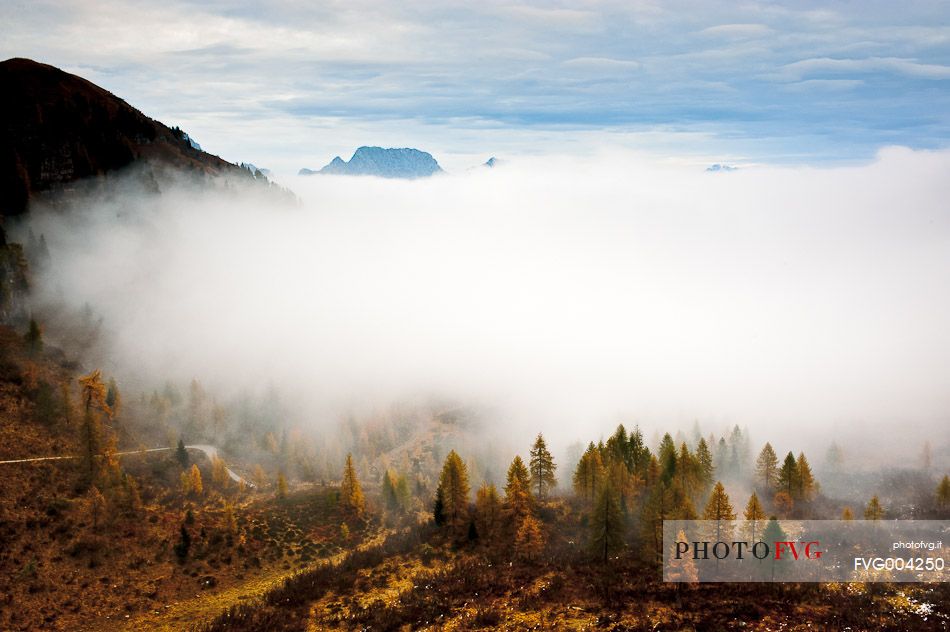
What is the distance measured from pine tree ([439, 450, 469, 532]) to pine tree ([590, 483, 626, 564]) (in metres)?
20.6

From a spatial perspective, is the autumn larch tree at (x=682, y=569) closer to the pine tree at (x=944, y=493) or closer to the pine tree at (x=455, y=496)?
the pine tree at (x=455, y=496)

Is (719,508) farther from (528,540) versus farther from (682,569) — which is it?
(528,540)

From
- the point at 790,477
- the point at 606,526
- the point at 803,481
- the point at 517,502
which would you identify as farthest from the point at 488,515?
the point at 803,481

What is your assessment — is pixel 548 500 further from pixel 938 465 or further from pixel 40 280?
pixel 40 280

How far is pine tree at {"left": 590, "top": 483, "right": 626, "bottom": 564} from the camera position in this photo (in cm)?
6322

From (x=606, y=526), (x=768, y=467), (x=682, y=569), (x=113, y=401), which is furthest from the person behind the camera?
(x=113, y=401)

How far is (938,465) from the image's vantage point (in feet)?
491

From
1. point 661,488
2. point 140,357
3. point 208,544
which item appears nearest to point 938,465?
point 661,488

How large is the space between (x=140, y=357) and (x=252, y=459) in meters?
68.6

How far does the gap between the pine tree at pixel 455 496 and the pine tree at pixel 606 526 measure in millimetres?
20561

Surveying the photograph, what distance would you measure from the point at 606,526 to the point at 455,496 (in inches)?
913

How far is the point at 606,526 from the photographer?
2499 inches

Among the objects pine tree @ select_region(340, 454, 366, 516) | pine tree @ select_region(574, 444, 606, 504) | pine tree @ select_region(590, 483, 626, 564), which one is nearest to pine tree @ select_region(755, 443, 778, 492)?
pine tree @ select_region(574, 444, 606, 504)

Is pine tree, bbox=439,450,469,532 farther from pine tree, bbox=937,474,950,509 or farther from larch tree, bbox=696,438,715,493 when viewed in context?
pine tree, bbox=937,474,950,509
